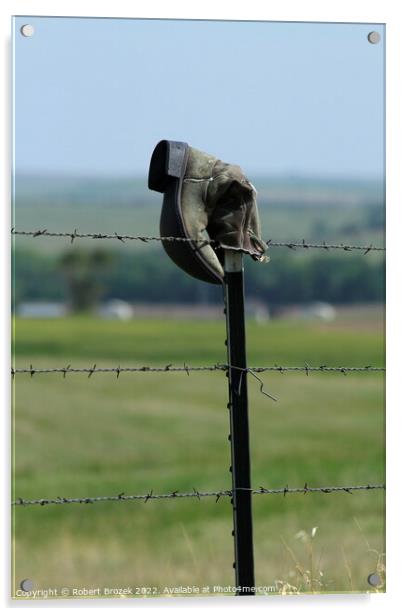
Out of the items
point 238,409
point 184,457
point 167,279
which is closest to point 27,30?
point 238,409

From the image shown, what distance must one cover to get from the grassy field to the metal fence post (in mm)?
375

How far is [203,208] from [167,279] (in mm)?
14304

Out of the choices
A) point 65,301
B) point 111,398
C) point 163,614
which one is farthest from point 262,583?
point 65,301

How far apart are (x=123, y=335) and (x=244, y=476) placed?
21.8 m

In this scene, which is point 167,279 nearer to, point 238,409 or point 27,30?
point 27,30

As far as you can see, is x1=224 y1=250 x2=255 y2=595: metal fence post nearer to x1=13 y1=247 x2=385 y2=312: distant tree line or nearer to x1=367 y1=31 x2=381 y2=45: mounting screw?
x1=13 y1=247 x2=385 y2=312: distant tree line

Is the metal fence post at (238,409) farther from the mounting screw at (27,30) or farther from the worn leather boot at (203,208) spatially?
the mounting screw at (27,30)

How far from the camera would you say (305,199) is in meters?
14.3

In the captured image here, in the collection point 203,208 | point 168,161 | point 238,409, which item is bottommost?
point 238,409

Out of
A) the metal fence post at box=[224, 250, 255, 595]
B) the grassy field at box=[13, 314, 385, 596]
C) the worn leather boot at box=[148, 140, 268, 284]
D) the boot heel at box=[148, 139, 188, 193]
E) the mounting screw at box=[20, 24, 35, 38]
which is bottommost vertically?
the grassy field at box=[13, 314, 385, 596]

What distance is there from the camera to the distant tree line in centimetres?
849

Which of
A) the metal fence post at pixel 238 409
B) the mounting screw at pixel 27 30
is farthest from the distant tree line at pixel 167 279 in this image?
the mounting screw at pixel 27 30

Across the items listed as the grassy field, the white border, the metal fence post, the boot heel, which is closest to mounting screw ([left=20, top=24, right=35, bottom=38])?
the white border
